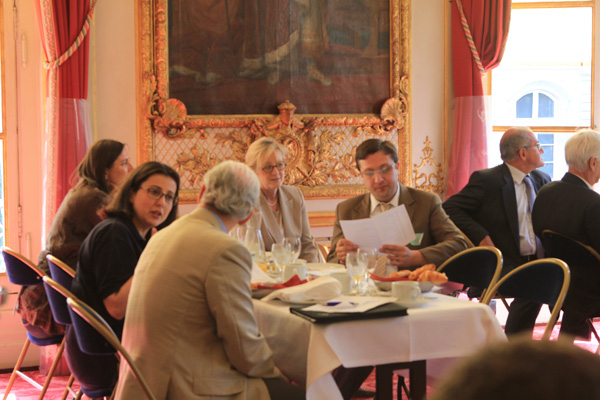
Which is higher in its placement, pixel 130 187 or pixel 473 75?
pixel 473 75

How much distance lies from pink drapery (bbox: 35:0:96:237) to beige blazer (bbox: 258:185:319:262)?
167 centimetres

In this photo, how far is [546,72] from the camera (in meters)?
6.36

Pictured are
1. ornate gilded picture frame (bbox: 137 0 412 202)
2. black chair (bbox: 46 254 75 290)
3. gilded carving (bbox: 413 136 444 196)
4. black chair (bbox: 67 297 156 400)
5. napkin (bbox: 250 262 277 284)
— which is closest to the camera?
black chair (bbox: 67 297 156 400)

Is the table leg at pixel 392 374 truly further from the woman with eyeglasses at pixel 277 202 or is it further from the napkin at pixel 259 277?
the woman with eyeglasses at pixel 277 202

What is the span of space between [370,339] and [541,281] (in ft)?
3.19

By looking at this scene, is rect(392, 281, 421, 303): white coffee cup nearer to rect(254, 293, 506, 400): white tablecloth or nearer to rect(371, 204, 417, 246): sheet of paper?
rect(254, 293, 506, 400): white tablecloth

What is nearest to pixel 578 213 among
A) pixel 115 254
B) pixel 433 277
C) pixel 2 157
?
pixel 433 277

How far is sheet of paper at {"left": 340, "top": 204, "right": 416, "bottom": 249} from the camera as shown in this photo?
10.8 feet

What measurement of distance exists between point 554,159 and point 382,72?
1.92m

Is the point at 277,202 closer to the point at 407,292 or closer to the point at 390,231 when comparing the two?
the point at 390,231

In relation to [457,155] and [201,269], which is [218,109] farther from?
[201,269]

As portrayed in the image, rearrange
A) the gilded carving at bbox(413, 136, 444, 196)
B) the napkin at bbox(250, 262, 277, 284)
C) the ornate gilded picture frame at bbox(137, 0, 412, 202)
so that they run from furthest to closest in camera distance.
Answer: the gilded carving at bbox(413, 136, 444, 196), the ornate gilded picture frame at bbox(137, 0, 412, 202), the napkin at bbox(250, 262, 277, 284)

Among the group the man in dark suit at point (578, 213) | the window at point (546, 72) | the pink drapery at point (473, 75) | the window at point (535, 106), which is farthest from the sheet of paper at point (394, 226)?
the window at point (535, 106)

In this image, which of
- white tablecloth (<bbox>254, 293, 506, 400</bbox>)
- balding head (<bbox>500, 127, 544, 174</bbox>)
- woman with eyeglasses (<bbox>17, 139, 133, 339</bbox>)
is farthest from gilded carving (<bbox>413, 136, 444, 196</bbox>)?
white tablecloth (<bbox>254, 293, 506, 400</bbox>)
